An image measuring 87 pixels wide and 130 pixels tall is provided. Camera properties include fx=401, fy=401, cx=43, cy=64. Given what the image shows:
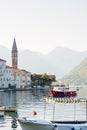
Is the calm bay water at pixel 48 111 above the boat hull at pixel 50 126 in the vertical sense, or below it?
below

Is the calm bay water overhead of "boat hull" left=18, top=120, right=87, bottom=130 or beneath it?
beneath

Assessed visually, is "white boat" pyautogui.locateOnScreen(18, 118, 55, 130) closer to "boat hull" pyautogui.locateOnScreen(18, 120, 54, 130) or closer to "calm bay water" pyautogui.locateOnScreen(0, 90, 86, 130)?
"boat hull" pyautogui.locateOnScreen(18, 120, 54, 130)

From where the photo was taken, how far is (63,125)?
4684 cm

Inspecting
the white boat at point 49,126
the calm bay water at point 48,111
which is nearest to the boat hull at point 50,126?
the white boat at point 49,126

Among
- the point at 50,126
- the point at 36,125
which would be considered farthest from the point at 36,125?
the point at 50,126

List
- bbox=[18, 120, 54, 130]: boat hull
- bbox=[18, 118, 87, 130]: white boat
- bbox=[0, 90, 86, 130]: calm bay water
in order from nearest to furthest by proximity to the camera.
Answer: bbox=[18, 118, 87, 130]: white boat
bbox=[18, 120, 54, 130]: boat hull
bbox=[0, 90, 86, 130]: calm bay water

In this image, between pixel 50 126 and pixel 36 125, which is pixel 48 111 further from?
pixel 50 126

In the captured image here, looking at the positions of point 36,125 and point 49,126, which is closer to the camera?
point 49,126

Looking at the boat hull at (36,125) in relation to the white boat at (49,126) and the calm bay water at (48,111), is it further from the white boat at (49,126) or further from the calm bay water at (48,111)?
the calm bay water at (48,111)

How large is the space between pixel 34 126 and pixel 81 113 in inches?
1168

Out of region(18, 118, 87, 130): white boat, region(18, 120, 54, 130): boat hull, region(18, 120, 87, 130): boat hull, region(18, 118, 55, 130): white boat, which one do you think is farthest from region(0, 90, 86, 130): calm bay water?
region(18, 120, 87, 130): boat hull

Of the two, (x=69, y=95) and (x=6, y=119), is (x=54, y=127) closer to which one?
(x=6, y=119)

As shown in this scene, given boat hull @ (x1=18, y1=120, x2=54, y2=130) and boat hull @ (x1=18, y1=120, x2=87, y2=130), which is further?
boat hull @ (x1=18, y1=120, x2=54, y2=130)

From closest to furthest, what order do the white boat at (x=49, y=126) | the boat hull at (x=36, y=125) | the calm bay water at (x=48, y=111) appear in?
the white boat at (x=49, y=126), the boat hull at (x=36, y=125), the calm bay water at (x=48, y=111)
